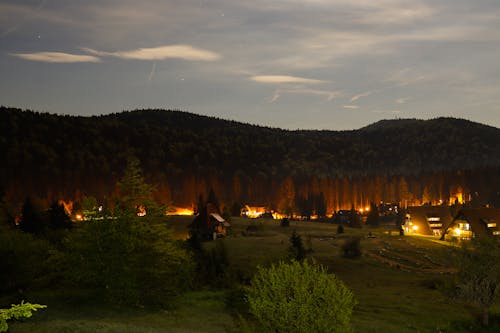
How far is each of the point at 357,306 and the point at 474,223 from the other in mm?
69479

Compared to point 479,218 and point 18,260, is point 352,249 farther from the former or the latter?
point 18,260

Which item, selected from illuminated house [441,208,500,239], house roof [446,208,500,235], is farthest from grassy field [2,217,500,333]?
house roof [446,208,500,235]

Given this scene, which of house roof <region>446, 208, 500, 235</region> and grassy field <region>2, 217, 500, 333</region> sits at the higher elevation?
house roof <region>446, 208, 500, 235</region>

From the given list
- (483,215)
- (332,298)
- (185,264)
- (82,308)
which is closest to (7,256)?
(82,308)

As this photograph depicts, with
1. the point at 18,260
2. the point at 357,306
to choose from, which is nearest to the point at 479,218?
the point at 357,306

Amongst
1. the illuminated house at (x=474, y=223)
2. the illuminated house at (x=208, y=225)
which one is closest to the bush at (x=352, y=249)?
the illuminated house at (x=208, y=225)

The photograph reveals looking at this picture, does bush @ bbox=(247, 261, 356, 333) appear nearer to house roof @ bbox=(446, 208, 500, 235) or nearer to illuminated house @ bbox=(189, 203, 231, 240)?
illuminated house @ bbox=(189, 203, 231, 240)

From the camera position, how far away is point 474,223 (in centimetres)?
10256

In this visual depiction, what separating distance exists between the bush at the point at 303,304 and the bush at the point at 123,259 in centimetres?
1715

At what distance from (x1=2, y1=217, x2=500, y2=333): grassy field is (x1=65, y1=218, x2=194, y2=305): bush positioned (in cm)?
165

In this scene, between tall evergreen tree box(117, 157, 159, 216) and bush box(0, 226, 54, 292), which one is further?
bush box(0, 226, 54, 292)

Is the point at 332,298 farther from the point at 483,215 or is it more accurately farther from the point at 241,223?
the point at 241,223

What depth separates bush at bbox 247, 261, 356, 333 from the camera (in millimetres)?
20984

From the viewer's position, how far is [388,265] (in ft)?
239
